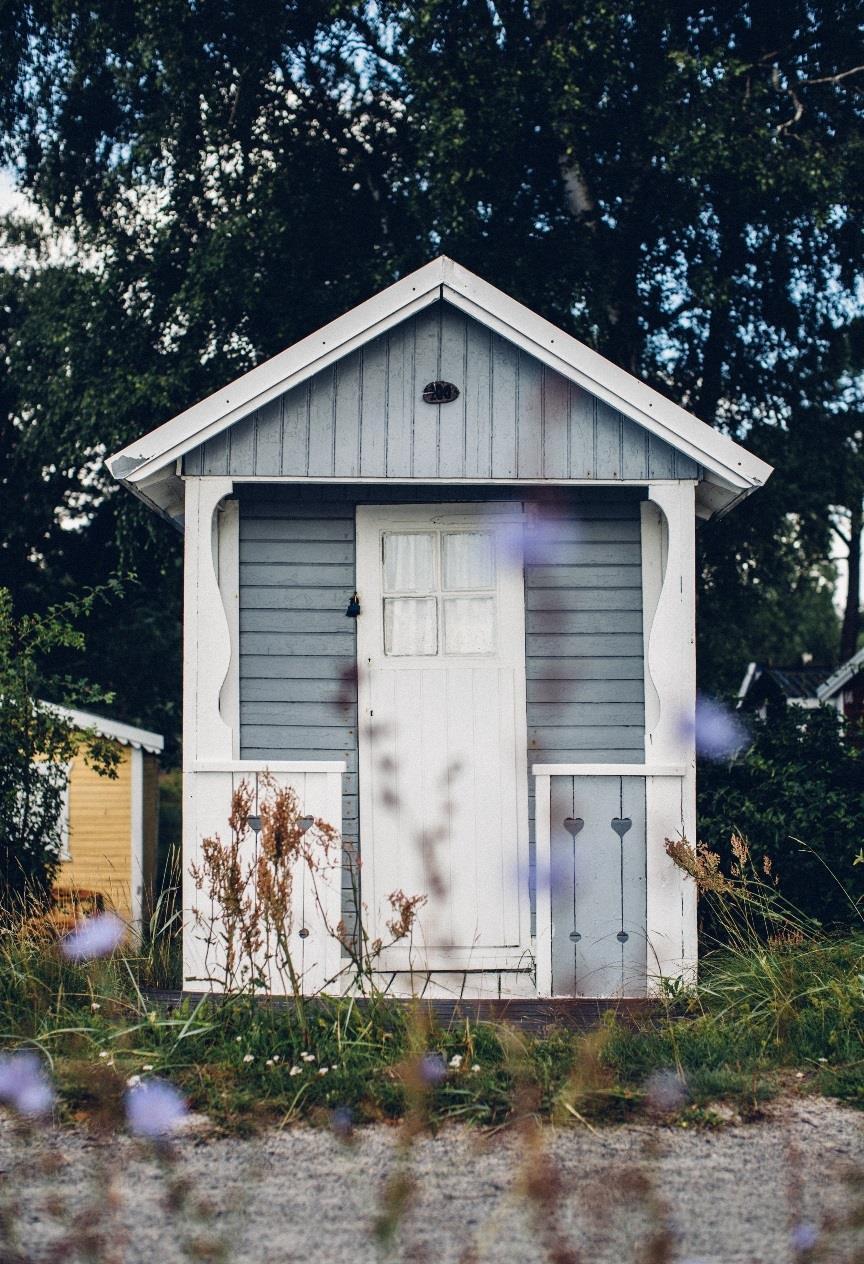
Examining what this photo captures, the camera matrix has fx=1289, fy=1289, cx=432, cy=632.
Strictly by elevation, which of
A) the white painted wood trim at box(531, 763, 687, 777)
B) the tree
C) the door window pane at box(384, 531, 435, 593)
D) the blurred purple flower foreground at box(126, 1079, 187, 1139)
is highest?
the tree

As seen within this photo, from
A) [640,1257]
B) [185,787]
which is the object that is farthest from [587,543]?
[640,1257]

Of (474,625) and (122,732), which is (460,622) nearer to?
(474,625)

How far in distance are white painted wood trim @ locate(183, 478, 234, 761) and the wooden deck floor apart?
130 centimetres

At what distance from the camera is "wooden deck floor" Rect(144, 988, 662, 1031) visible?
5516 millimetres

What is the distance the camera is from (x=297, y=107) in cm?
1420

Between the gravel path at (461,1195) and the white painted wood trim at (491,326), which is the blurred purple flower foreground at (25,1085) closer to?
the gravel path at (461,1195)

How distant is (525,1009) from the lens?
19.7 feet

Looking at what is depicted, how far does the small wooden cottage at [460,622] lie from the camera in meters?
6.36

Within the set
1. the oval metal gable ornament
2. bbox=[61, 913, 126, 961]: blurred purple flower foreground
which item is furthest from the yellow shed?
the oval metal gable ornament

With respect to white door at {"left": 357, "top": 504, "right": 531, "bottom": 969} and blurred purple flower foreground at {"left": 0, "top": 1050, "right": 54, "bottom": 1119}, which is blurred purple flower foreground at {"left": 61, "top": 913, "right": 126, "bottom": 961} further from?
white door at {"left": 357, "top": 504, "right": 531, "bottom": 969}

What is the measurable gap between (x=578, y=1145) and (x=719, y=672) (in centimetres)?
1358

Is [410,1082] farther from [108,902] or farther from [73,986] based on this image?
[108,902]

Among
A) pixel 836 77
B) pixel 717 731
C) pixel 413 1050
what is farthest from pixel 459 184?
pixel 413 1050

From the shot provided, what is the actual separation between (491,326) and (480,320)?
68mm
